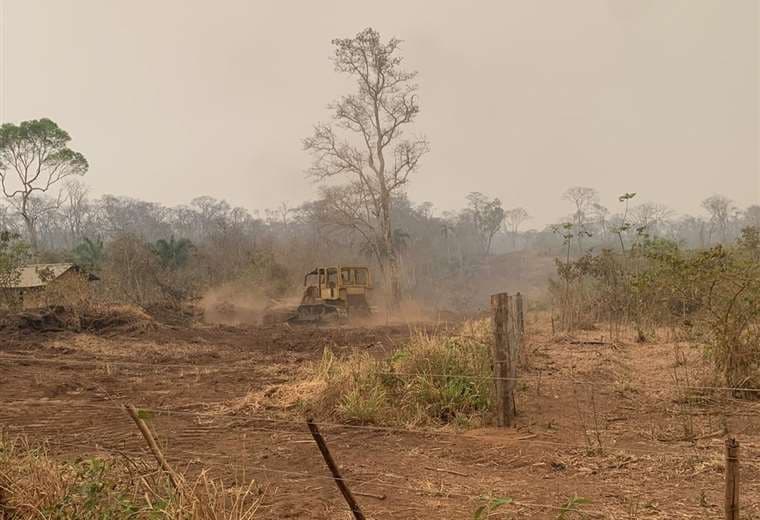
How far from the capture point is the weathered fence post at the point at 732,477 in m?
2.99

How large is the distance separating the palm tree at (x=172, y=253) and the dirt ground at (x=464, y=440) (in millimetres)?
19904

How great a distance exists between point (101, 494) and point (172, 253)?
96.4 feet

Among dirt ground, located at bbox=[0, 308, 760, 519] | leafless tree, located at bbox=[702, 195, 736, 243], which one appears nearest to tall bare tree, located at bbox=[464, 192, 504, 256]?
leafless tree, located at bbox=[702, 195, 736, 243]

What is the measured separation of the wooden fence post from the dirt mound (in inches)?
580

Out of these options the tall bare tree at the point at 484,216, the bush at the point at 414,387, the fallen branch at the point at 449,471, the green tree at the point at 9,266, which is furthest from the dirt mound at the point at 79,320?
the tall bare tree at the point at 484,216

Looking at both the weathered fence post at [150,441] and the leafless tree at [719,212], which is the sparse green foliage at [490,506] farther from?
the leafless tree at [719,212]

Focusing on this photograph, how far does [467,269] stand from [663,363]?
52.5 m

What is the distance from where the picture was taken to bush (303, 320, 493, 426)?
7.25m

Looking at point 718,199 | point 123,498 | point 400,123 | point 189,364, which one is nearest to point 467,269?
point 718,199

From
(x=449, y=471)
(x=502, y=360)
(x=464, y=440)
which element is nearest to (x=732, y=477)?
(x=449, y=471)

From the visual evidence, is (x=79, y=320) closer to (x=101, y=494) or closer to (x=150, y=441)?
(x=101, y=494)

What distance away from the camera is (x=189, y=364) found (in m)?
13.6

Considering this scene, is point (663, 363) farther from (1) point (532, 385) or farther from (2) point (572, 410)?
(2) point (572, 410)

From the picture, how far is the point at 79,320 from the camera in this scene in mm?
19156
